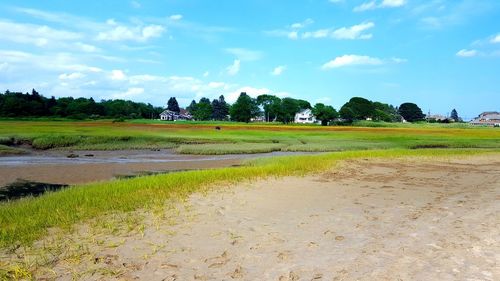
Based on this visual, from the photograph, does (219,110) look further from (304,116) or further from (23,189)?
(23,189)

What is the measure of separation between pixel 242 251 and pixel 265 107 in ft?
482

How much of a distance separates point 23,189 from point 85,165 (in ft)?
29.3

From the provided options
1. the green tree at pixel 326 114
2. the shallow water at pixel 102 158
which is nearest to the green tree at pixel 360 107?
the green tree at pixel 326 114

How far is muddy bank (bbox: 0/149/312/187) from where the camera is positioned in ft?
70.1

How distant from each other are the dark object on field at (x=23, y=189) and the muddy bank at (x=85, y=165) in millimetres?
685

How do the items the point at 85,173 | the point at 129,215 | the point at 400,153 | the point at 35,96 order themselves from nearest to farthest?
the point at 129,215
the point at 85,173
the point at 400,153
the point at 35,96

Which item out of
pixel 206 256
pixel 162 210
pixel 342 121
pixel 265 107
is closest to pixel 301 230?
pixel 206 256

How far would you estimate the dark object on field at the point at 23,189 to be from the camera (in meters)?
16.2

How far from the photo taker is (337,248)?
27.2 feet

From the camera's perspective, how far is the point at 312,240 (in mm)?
8930

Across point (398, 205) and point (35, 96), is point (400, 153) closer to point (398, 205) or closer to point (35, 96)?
point (398, 205)

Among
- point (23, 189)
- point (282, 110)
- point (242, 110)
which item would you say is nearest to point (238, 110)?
point (242, 110)

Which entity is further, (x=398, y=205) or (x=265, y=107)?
(x=265, y=107)

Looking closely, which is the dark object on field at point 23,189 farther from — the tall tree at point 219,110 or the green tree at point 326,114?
the tall tree at point 219,110
